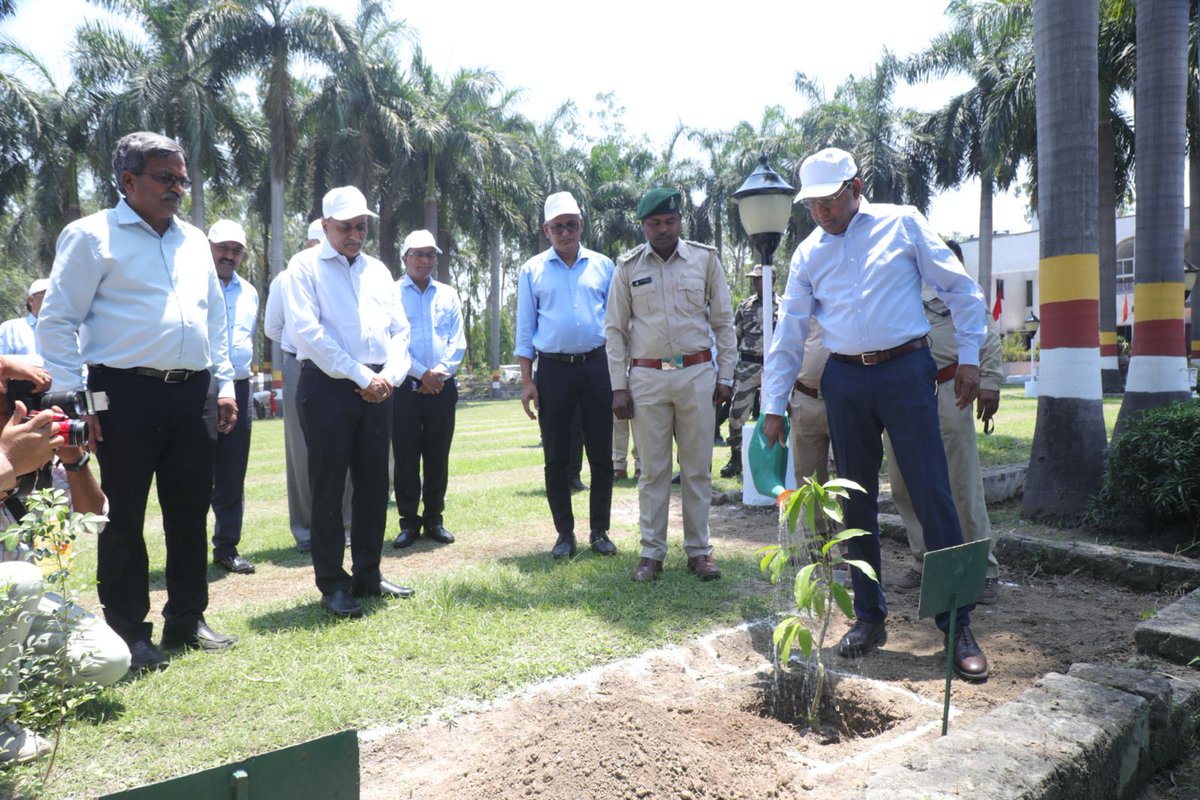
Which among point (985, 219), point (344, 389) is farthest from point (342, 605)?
point (985, 219)

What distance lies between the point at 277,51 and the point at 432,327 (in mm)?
26073

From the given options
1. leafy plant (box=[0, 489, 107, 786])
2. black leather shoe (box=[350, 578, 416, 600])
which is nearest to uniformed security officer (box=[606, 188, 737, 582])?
black leather shoe (box=[350, 578, 416, 600])

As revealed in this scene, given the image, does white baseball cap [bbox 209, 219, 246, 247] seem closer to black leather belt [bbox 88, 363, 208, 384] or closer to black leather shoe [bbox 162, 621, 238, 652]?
black leather belt [bbox 88, 363, 208, 384]

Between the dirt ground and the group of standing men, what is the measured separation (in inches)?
11.1

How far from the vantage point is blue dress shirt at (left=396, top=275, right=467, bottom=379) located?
21.5ft

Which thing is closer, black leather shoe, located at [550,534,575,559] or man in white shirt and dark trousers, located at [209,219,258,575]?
black leather shoe, located at [550,534,575,559]

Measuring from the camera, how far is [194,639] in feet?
13.1

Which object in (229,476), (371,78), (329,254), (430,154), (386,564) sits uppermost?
(371,78)

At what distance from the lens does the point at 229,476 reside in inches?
231

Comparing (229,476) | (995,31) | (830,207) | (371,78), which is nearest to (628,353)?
(830,207)

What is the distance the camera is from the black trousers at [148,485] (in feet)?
11.8

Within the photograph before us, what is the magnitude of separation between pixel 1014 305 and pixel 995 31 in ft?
85.7

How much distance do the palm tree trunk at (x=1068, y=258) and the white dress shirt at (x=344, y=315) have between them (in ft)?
13.9

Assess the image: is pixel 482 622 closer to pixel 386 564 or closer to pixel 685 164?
pixel 386 564
